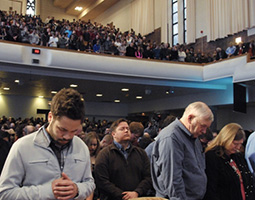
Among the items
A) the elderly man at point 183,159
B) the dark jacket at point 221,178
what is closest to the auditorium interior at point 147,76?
the elderly man at point 183,159

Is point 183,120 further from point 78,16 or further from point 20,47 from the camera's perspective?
point 78,16

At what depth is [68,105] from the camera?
1791 mm

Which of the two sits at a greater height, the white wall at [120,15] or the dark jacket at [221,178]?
the white wall at [120,15]

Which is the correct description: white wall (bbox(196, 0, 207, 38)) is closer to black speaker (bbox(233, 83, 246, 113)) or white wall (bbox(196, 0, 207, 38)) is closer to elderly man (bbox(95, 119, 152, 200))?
black speaker (bbox(233, 83, 246, 113))

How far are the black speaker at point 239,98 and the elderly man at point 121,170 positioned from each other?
9.85 metres

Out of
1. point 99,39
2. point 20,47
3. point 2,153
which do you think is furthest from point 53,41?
point 2,153

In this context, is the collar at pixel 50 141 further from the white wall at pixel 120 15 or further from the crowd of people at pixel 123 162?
the white wall at pixel 120 15

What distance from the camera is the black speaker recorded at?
12.5m

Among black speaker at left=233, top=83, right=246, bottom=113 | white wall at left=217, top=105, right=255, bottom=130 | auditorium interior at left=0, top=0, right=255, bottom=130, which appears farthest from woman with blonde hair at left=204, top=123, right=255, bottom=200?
white wall at left=217, top=105, right=255, bottom=130

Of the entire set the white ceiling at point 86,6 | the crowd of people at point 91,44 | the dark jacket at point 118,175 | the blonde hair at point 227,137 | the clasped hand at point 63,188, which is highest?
the white ceiling at point 86,6

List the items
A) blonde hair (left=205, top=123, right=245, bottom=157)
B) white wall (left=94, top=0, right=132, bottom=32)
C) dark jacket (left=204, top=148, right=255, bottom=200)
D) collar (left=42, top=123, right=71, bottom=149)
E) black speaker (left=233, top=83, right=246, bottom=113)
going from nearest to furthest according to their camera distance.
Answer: collar (left=42, top=123, right=71, bottom=149) < dark jacket (left=204, top=148, right=255, bottom=200) < blonde hair (left=205, top=123, right=245, bottom=157) < black speaker (left=233, top=83, right=246, bottom=113) < white wall (left=94, top=0, right=132, bottom=32)

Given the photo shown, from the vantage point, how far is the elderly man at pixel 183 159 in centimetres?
261

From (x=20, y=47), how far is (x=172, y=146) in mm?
9238

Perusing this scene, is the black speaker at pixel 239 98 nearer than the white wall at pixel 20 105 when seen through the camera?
Yes
